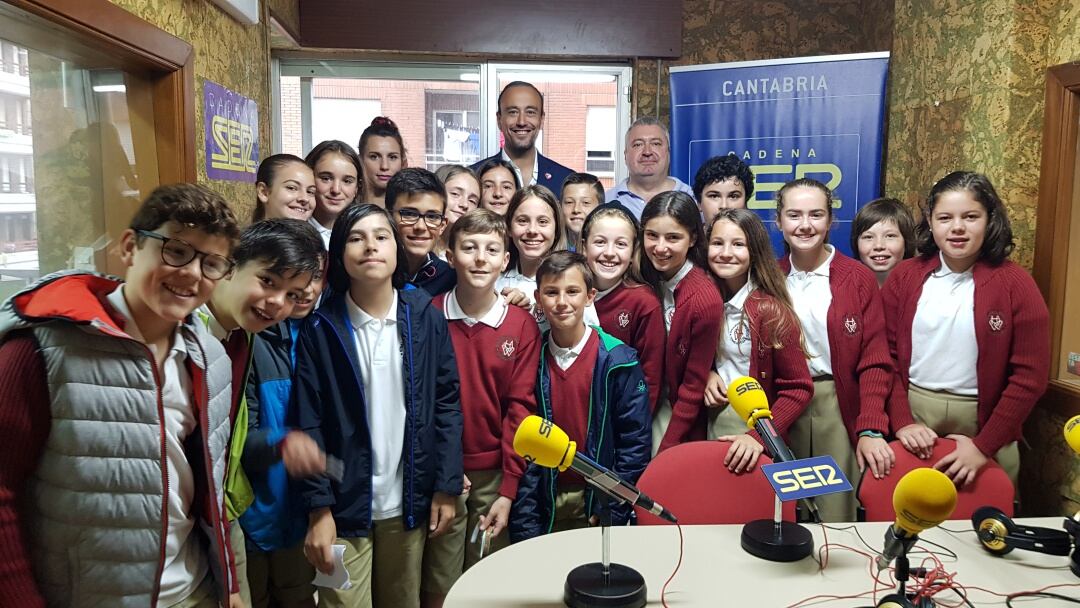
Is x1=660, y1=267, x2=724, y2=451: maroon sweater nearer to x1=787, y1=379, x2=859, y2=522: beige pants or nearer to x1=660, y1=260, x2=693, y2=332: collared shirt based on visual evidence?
x1=660, y1=260, x2=693, y2=332: collared shirt

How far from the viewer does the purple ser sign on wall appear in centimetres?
308

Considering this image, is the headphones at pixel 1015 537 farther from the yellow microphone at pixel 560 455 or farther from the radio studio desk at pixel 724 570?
the yellow microphone at pixel 560 455

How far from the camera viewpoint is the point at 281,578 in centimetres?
209

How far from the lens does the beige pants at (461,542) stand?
2.19 m

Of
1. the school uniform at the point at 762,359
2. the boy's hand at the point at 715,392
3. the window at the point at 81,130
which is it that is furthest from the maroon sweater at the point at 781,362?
the window at the point at 81,130

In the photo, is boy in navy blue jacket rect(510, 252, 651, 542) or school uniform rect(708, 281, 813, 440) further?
school uniform rect(708, 281, 813, 440)

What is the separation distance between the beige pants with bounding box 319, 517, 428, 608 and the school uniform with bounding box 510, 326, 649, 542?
1.05 ft

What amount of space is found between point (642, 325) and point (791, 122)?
7.97 feet

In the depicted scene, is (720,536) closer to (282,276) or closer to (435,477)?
(435,477)

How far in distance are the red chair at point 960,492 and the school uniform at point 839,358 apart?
37 cm

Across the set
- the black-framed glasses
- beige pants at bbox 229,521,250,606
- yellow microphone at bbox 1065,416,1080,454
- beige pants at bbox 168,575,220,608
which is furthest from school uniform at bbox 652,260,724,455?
the black-framed glasses

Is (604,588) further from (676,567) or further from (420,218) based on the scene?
(420,218)

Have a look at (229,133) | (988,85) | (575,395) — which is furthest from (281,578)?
(988,85)

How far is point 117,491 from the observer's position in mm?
1202
